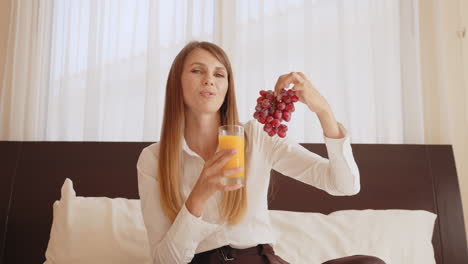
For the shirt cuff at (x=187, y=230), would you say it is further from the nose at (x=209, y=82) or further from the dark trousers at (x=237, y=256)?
the nose at (x=209, y=82)

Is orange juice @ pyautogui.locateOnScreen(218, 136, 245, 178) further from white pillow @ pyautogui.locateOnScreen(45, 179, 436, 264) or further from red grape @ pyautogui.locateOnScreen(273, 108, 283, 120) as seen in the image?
white pillow @ pyautogui.locateOnScreen(45, 179, 436, 264)

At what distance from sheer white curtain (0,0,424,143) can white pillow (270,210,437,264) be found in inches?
23.1

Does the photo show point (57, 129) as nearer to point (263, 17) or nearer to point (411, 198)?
point (263, 17)

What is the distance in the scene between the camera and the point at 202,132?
1.74 m

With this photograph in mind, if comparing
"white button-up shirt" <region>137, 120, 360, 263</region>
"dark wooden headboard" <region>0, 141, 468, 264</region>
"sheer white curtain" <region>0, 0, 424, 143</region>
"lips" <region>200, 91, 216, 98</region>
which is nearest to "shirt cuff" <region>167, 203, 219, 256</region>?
"white button-up shirt" <region>137, 120, 360, 263</region>

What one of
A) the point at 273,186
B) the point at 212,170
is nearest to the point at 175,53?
the point at 273,186

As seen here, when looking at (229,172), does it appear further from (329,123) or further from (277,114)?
(329,123)

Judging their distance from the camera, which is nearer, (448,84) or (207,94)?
(207,94)

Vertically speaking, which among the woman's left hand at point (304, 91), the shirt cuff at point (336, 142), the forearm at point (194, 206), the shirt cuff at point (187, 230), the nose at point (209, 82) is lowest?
the shirt cuff at point (187, 230)

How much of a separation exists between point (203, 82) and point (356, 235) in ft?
3.62

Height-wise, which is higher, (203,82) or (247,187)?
(203,82)

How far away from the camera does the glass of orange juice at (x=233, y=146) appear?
1.29 meters

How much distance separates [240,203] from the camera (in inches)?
60.1

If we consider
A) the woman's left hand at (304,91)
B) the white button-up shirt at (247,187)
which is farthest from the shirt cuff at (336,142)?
the woman's left hand at (304,91)
